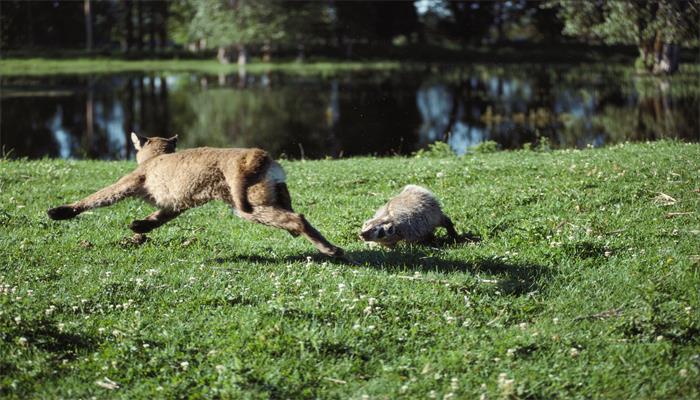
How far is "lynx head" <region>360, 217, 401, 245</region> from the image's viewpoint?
8516 millimetres

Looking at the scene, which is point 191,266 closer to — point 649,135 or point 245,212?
point 245,212

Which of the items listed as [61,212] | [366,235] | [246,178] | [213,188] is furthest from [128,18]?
[246,178]

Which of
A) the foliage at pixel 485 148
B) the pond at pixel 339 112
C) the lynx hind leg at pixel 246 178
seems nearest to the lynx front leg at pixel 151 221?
the lynx hind leg at pixel 246 178

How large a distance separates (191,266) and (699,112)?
26.3 meters

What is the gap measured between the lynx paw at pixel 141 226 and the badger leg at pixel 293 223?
167 cm

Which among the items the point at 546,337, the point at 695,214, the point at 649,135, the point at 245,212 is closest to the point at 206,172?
the point at 245,212

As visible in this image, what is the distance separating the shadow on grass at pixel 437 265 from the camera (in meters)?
7.08

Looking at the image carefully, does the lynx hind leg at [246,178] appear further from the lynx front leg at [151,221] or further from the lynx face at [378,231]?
the lynx face at [378,231]

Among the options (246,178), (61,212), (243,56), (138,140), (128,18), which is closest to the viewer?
(246,178)

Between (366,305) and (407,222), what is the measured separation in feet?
8.32

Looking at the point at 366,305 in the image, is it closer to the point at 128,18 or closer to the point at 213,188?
the point at 213,188

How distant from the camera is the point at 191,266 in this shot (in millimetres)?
7688

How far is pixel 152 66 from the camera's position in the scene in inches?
2395

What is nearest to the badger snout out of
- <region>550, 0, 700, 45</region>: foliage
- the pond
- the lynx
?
the lynx
